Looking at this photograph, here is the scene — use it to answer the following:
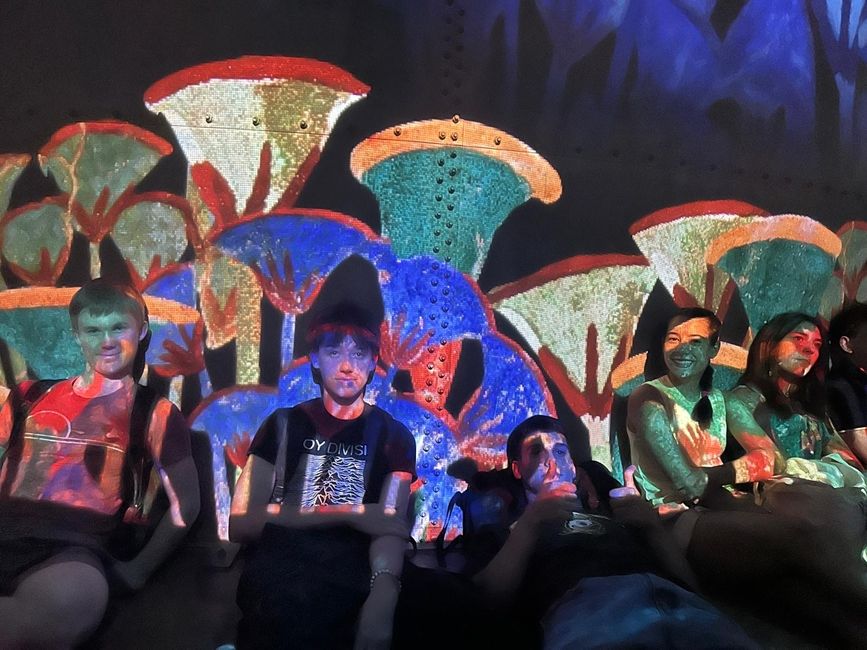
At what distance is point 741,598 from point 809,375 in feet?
3.08

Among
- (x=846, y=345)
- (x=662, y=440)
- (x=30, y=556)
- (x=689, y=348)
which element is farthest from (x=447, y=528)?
(x=846, y=345)

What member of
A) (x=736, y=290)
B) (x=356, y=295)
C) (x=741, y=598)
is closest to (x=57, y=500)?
(x=356, y=295)

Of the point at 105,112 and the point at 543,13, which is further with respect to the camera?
the point at 543,13

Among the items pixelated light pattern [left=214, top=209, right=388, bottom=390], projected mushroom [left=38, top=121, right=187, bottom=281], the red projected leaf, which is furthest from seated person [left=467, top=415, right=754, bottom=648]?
projected mushroom [left=38, top=121, right=187, bottom=281]

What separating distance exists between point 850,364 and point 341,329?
1956 mm

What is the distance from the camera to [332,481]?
6.72 feet

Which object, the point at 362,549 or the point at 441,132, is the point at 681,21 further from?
the point at 362,549

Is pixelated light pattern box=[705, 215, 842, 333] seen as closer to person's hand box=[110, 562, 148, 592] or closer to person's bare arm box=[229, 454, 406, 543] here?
person's bare arm box=[229, 454, 406, 543]

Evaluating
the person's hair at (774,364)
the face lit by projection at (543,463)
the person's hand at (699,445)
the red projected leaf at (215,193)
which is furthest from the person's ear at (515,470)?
the red projected leaf at (215,193)

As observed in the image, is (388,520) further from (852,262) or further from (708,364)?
(852,262)

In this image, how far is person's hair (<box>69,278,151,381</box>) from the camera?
6.68 ft

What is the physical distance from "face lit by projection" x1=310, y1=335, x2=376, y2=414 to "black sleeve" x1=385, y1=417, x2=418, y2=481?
0.48 ft

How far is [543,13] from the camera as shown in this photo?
7.52 ft

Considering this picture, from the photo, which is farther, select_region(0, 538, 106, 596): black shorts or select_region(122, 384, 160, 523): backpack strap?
select_region(122, 384, 160, 523): backpack strap
